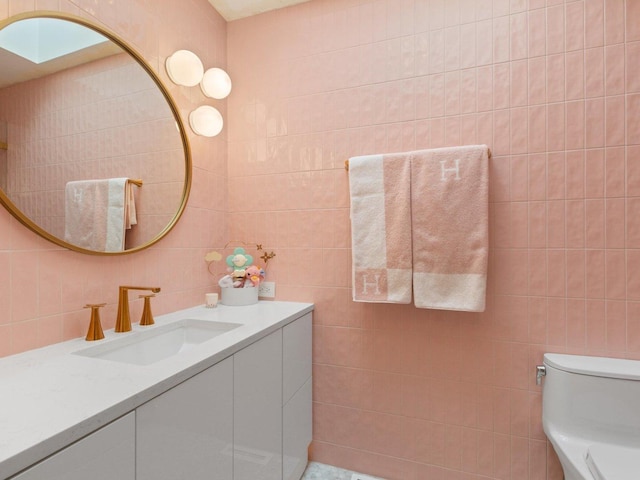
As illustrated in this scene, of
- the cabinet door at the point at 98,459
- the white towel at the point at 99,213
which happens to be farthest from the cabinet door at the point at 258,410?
the white towel at the point at 99,213

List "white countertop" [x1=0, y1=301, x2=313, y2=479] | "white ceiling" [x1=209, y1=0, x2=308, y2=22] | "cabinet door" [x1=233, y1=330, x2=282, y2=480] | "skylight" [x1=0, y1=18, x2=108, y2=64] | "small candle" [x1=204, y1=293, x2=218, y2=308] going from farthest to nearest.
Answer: "white ceiling" [x1=209, y1=0, x2=308, y2=22], "small candle" [x1=204, y1=293, x2=218, y2=308], "cabinet door" [x1=233, y1=330, x2=282, y2=480], "skylight" [x1=0, y1=18, x2=108, y2=64], "white countertop" [x1=0, y1=301, x2=313, y2=479]

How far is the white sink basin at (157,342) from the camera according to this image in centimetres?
98

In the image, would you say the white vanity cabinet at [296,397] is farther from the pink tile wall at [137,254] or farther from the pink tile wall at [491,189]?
the pink tile wall at [137,254]

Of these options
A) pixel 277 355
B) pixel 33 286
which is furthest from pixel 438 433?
pixel 33 286

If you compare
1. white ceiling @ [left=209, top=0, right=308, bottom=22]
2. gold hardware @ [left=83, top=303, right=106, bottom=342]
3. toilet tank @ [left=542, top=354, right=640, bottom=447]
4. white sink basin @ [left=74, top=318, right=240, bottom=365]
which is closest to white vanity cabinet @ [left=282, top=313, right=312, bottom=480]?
white sink basin @ [left=74, top=318, right=240, bottom=365]

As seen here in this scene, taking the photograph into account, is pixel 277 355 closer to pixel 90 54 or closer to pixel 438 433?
pixel 438 433

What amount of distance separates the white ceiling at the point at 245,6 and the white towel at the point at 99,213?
1.07 m

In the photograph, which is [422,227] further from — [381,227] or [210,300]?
[210,300]

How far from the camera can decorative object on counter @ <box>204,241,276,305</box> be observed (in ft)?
4.95

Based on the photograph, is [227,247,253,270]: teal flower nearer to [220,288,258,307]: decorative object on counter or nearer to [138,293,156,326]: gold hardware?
[220,288,258,307]: decorative object on counter

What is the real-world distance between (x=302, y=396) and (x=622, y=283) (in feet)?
4.22

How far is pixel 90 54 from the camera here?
105 cm

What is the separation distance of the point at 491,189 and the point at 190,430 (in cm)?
129

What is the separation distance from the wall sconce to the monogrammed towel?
920mm
